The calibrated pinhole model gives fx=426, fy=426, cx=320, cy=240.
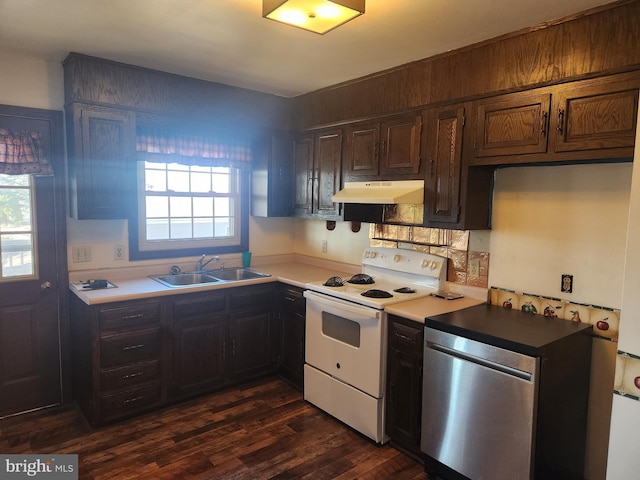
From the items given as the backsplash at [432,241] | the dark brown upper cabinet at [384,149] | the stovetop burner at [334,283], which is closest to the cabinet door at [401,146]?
the dark brown upper cabinet at [384,149]

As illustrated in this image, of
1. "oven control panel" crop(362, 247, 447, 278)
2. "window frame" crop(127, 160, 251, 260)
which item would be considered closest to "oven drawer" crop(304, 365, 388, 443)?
"oven control panel" crop(362, 247, 447, 278)

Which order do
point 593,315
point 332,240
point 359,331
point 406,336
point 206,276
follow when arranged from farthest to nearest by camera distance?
point 332,240 < point 206,276 < point 359,331 < point 406,336 < point 593,315

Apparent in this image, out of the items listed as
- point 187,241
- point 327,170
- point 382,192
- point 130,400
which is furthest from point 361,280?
point 130,400

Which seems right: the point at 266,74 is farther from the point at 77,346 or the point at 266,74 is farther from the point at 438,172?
the point at 77,346

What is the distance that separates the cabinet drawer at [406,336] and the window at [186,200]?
194cm

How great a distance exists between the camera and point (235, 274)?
12.5 feet

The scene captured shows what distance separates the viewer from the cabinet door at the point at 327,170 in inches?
133

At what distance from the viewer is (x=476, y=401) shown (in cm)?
213

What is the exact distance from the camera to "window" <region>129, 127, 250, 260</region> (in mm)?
3373

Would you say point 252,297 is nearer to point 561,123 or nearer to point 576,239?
point 576,239

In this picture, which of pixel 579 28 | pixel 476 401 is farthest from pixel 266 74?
pixel 476 401

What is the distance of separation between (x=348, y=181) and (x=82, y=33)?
1943 mm

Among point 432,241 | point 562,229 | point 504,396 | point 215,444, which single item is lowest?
point 215,444

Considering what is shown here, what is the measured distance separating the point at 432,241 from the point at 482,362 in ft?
3.66
